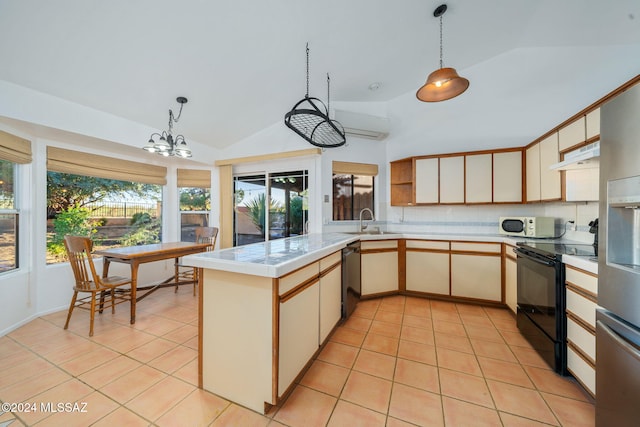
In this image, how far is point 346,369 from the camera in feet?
5.84

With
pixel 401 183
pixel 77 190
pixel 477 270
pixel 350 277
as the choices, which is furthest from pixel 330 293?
pixel 77 190

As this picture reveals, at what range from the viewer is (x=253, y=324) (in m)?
1.38

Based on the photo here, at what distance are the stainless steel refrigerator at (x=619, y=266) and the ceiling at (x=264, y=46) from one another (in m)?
1.95

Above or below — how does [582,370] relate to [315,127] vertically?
below

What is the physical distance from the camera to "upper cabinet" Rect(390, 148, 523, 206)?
295 centimetres

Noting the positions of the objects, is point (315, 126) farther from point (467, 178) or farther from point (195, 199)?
point (195, 199)

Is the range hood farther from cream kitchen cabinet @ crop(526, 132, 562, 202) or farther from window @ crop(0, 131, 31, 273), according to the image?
window @ crop(0, 131, 31, 273)

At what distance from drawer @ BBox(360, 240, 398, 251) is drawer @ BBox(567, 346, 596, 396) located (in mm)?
1843

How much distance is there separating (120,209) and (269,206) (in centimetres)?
223

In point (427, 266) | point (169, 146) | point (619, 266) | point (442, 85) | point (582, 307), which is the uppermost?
point (442, 85)

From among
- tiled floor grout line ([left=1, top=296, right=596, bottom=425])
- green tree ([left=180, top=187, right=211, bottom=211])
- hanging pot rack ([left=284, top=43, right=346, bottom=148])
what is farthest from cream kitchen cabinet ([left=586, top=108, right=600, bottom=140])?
A: green tree ([left=180, top=187, right=211, bottom=211])

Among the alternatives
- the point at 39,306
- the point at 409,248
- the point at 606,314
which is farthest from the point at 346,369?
the point at 39,306

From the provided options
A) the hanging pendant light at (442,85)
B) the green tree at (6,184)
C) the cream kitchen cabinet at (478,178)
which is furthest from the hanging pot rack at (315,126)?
the green tree at (6,184)

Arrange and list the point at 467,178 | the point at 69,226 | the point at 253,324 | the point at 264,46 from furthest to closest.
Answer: the point at 467,178 → the point at 69,226 → the point at 264,46 → the point at 253,324
